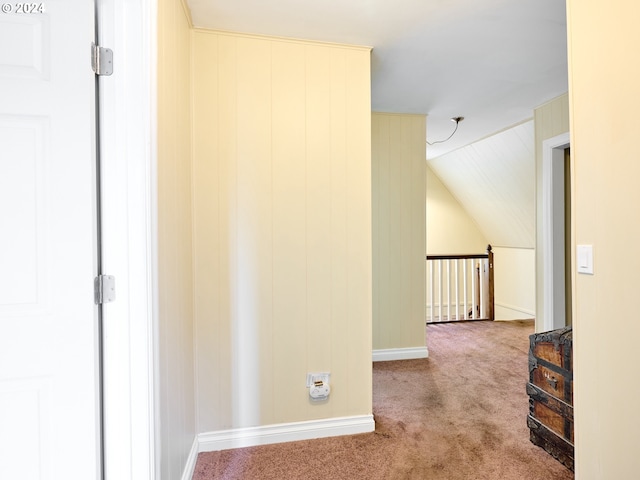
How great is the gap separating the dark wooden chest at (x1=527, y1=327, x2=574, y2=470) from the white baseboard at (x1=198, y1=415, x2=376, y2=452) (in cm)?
96

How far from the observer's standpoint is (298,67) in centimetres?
219

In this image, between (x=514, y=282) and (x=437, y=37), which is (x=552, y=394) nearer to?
(x=437, y=37)

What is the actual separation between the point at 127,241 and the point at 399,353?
2.97 m

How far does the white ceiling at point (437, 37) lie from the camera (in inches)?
75.2

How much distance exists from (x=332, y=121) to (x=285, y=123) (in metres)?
0.29

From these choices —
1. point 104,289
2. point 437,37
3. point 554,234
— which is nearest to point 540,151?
point 554,234

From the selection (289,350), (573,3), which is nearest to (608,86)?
(573,3)

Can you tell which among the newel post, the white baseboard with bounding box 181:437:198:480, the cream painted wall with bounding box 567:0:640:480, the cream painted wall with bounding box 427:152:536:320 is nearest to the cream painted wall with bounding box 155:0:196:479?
the white baseboard with bounding box 181:437:198:480

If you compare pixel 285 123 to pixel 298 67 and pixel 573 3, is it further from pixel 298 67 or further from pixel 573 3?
pixel 573 3

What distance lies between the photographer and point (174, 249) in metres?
1.64

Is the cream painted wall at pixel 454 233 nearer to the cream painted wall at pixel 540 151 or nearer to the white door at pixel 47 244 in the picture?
the cream painted wall at pixel 540 151

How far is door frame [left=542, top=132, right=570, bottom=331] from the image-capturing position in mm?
3395

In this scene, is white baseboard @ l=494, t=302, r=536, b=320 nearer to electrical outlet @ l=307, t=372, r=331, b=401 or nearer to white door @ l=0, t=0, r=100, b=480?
electrical outlet @ l=307, t=372, r=331, b=401

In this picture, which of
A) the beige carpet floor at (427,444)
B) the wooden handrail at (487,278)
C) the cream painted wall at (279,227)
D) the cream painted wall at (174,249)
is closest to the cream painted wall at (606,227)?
the beige carpet floor at (427,444)
